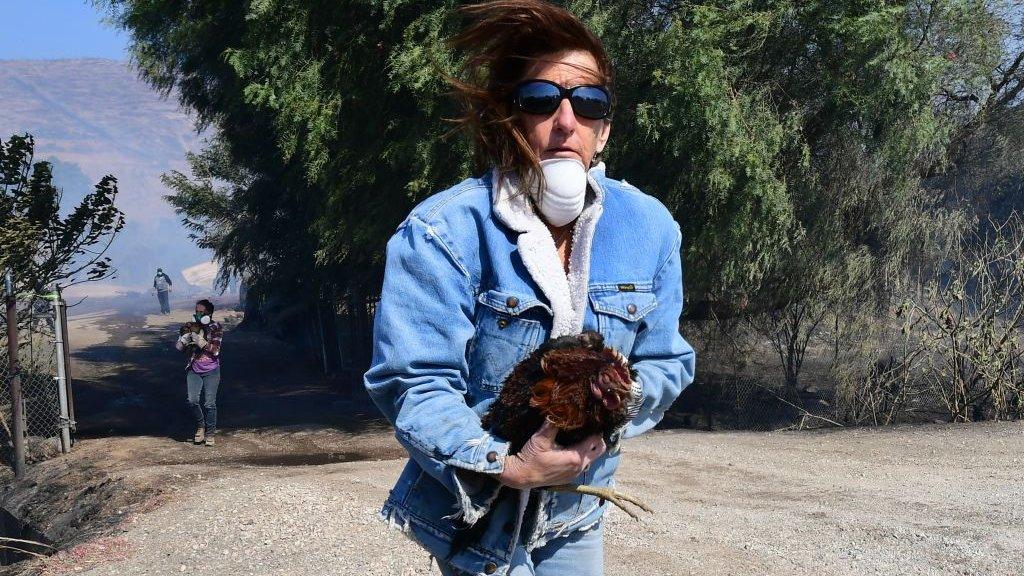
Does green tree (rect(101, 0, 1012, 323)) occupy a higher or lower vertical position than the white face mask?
higher

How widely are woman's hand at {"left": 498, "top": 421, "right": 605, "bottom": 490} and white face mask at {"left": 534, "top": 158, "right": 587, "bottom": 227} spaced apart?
537mm

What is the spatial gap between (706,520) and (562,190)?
218 inches

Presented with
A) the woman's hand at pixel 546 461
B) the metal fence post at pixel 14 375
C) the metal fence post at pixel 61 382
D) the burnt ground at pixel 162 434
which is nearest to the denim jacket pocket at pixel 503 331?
the woman's hand at pixel 546 461

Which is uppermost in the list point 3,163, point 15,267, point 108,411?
point 3,163

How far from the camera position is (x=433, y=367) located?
207 centimetres

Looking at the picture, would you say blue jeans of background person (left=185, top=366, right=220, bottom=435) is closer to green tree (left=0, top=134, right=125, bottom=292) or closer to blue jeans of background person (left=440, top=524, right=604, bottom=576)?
green tree (left=0, top=134, right=125, bottom=292)

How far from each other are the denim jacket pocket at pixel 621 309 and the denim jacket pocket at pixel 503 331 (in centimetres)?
14

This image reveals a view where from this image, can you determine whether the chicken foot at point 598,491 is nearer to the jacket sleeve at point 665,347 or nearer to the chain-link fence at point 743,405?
the jacket sleeve at point 665,347

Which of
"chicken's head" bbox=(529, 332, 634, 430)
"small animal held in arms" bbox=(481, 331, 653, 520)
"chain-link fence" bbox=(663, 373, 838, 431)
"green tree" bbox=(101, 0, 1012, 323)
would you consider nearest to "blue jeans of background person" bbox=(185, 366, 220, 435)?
"green tree" bbox=(101, 0, 1012, 323)

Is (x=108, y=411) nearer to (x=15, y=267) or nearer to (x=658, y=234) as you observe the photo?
(x=15, y=267)

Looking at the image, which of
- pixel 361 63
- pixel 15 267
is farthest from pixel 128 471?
pixel 361 63

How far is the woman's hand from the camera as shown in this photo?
1.96 metres

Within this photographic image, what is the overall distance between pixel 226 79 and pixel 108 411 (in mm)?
6440

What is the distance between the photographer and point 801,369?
16.1m
